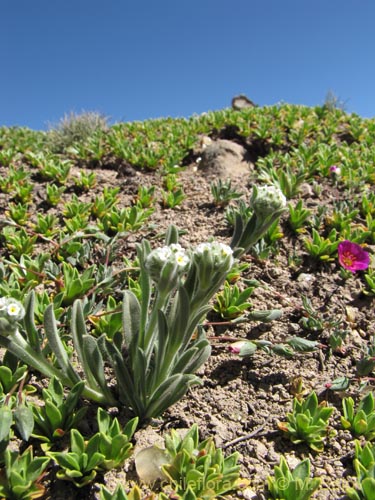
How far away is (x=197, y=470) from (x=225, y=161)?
422 centimetres

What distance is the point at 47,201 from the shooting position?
427 centimetres

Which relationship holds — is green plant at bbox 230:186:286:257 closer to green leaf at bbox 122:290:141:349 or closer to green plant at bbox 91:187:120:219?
green leaf at bbox 122:290:141:349

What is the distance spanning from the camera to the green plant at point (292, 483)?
170 cm

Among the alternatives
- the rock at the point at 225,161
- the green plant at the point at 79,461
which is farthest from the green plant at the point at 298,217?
the green plant at the point at 79,461

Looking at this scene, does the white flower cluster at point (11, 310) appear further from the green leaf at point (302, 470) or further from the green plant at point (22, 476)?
the green leaf at point (302, 470)

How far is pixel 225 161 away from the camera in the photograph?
211 inches

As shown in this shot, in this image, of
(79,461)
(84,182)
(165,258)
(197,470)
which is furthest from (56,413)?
(84,182)

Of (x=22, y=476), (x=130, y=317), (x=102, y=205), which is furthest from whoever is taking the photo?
(x=102, y=205)

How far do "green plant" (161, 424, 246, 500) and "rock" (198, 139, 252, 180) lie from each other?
3.70 m

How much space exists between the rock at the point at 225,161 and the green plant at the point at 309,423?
340cm

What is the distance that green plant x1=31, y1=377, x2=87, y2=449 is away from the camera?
1849 millimetres

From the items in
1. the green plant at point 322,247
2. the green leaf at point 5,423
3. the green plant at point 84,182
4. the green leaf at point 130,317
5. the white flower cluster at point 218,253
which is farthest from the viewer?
the green plant at point 84,182

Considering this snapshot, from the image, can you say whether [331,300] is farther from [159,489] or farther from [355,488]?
[159,489]

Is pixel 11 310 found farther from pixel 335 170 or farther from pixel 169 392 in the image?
pixel 335 170
